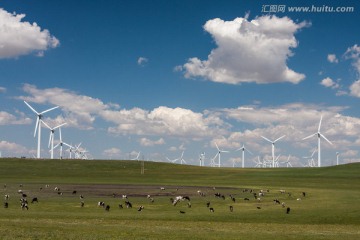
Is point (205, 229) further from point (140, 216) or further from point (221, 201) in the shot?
point (221, 201)

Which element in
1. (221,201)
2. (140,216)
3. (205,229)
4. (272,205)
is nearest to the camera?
(205,229)

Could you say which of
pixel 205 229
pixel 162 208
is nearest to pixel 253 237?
pixel 205 229

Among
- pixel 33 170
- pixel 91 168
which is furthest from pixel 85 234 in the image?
pixel 91 168

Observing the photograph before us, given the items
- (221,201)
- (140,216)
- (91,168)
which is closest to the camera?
(140,216)

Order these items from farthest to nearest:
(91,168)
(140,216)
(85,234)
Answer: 1. (91,168)
2. (140,216)
3. (85,234)

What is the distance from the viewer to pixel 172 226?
40.7m

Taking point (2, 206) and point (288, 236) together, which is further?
point (2, 206)

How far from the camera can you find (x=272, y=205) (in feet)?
200

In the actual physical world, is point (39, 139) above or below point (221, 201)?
above

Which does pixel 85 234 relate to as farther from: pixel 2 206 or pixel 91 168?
pixel 91 168

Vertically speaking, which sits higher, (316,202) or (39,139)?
(39,139)

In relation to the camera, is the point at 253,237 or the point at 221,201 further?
the point at 221,201

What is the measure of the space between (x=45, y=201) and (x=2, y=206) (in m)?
7.17

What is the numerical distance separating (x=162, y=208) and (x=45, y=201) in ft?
53.2
